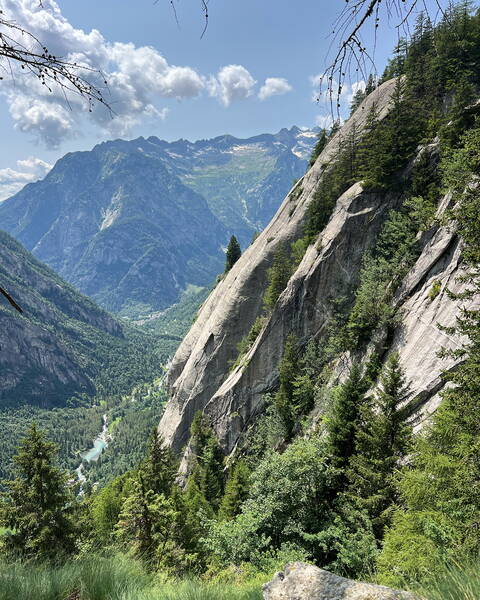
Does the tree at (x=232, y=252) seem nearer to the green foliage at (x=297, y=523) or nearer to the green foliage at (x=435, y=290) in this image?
the green foliage at (x=435, y=290)

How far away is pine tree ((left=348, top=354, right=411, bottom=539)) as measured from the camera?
17.2 metres

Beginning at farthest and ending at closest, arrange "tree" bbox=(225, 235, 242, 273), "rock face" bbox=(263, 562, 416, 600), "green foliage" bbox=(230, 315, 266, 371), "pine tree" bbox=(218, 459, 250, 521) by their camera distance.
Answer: "tree" bbox=(225, 235, 242, 273) → "green foliage" bbox=(230, 315, 266, 371) → "pine tree" bbox=(218, 459, 250, 521) → "rock face" bbox=(263, 562, 416, 600)

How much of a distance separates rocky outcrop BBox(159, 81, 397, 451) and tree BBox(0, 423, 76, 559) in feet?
84.3

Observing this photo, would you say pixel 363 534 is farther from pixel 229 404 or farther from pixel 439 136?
pixel 439 136

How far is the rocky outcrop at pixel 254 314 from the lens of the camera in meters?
36.7

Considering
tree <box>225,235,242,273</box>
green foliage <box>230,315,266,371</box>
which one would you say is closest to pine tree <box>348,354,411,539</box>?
green foliage <box>230,315,266,371</box>

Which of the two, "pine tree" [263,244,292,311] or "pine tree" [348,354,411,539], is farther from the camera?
"pine tree" [263,244,292,311]

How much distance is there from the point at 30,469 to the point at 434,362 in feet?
83.3

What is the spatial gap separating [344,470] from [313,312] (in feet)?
68.3

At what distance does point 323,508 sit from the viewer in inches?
760

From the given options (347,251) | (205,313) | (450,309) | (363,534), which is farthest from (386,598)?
(205,313)

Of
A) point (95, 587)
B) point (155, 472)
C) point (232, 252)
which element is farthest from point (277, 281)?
point (95, 587)

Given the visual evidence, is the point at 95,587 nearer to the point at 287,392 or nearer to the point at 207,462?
the point at 287,392

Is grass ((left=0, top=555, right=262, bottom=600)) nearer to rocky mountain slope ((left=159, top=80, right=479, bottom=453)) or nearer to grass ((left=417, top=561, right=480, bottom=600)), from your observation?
grass ((left=417, top=561, right=480, bottom=600))
